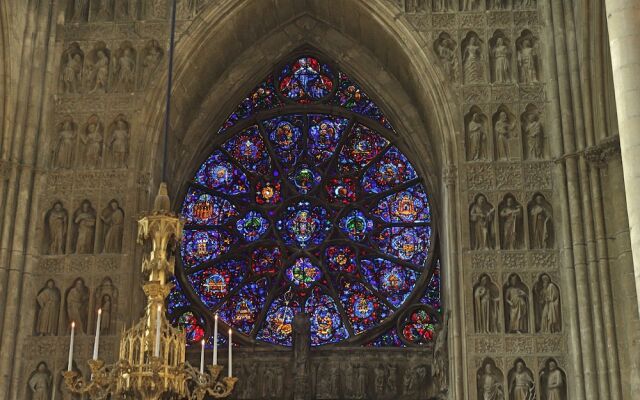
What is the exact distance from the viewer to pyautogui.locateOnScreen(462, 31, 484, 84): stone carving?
17.0 metres

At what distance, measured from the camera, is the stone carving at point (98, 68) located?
1719cm

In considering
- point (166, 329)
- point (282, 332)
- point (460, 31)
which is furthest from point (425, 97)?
point (166, 329)

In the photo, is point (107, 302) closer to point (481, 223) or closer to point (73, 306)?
point (73, 306)

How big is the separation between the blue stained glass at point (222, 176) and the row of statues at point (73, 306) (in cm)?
311

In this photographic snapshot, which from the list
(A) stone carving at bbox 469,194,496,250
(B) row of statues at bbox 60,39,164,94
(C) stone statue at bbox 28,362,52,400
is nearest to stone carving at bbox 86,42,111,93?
(B) row of statues at bbox 60,39,164,94

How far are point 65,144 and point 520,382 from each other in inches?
287

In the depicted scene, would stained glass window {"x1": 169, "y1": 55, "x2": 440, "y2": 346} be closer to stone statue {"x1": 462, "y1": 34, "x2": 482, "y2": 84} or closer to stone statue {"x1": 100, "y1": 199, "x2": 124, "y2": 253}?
stone statue {"x1": 100, "y1": 199, "x2": 124, "y2": 253}

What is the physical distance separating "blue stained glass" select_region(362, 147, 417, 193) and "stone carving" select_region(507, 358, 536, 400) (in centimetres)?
421

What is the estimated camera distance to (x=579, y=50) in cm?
1639

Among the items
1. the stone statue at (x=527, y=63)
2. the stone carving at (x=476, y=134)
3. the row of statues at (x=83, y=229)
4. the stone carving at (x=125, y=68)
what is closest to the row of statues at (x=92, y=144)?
the stone carving at (x=125, y=68)

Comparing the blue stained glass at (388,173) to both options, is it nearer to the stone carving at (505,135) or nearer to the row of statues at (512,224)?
the stone carving at (505,135)

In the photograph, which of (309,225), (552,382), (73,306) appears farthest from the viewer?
(309,225)

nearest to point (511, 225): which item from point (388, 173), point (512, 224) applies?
point (512, 224)

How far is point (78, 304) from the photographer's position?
15922 mm
